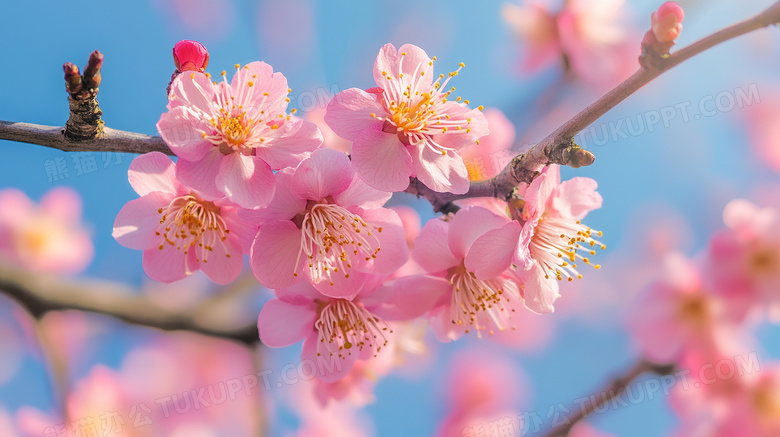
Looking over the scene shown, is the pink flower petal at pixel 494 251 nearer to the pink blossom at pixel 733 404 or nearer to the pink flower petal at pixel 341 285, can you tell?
the pink flower petal at pixel 341 285

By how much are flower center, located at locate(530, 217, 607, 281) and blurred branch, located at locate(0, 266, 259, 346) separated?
119 cm

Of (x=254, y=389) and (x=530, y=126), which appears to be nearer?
(x=254, y=389)

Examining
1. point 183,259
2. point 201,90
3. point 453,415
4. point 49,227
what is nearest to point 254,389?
point 183,259

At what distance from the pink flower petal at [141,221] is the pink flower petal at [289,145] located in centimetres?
26

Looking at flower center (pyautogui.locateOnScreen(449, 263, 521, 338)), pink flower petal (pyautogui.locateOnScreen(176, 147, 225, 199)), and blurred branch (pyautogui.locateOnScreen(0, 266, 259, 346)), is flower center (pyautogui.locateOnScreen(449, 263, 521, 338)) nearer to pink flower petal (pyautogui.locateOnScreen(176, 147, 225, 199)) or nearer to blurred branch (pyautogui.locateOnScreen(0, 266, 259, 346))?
pink flower petal (pyautogui.locateOnScreen(176, 147, 225, 199))

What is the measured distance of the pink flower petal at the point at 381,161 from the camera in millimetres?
927

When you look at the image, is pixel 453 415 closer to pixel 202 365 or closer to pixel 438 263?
pixel 202 365

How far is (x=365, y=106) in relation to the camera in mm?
978

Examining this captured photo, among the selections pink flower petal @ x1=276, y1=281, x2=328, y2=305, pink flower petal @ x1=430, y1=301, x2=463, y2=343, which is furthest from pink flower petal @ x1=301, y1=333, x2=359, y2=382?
pink flower petal @ x1=430, y1=301, x2=463, y2=343

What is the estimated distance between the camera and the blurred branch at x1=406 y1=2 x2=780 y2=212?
0.73m

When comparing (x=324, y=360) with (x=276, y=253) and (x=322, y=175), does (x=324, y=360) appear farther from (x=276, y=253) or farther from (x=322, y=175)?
(x=322, y=175)

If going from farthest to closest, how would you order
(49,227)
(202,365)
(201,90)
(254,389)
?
(49,227), (202,365), (254,389), (201,90)

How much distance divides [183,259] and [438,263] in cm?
58

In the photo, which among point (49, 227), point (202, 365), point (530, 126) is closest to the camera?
point (530, 126)
